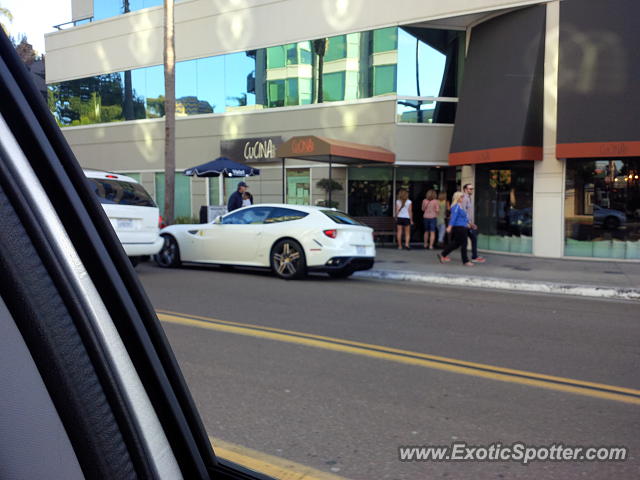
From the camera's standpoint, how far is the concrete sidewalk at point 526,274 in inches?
410

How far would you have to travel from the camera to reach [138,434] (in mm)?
1044

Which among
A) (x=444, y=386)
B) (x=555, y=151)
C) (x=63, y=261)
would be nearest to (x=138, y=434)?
(x=63, y=261)

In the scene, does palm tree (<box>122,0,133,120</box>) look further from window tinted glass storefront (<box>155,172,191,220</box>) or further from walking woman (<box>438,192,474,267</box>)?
walking woman (<box>438,192,474,267</box>)

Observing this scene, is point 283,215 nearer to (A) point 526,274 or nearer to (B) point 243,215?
(B) point 243,215

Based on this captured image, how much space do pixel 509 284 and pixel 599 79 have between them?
653cm

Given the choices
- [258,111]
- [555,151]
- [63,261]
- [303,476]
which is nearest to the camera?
[63,261]

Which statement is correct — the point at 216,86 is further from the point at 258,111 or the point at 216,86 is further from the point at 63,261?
the point at 63,261

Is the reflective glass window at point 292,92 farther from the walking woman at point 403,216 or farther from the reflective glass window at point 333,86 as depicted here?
the walking woman at point 403,216

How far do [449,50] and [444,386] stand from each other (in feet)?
53.1

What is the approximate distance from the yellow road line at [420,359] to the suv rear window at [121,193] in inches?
152

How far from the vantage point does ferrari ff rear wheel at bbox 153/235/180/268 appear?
1247cm

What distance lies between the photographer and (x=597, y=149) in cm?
1381

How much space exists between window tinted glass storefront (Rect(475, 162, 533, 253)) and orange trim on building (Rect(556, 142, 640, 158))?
1361 mm

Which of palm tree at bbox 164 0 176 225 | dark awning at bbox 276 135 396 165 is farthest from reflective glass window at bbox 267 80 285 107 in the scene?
palm tree at bbox 164 0 176 225
